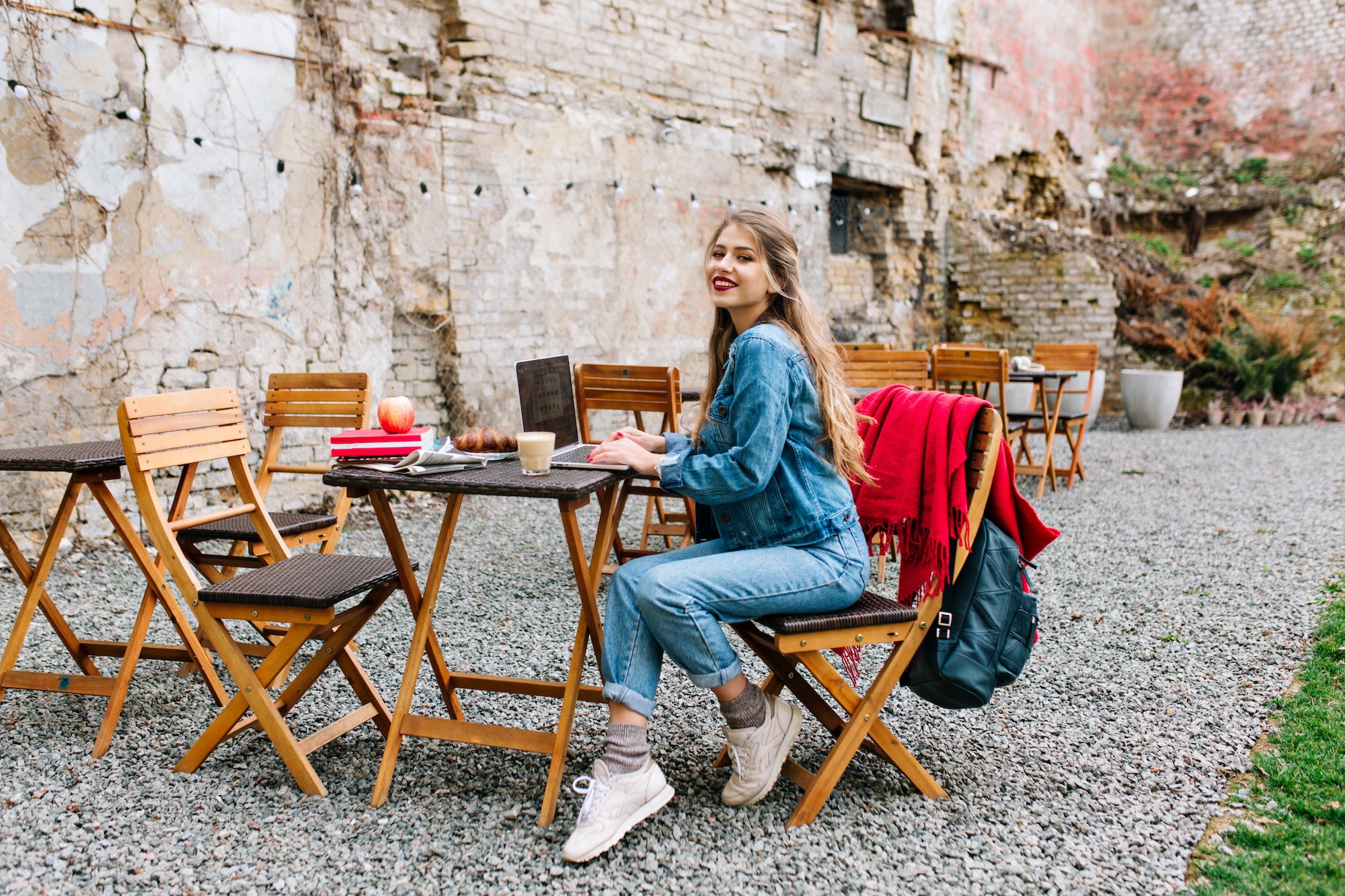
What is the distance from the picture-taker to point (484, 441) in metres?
2.65

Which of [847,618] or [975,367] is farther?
[975,367]

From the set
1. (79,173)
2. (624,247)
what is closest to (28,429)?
(79,173)

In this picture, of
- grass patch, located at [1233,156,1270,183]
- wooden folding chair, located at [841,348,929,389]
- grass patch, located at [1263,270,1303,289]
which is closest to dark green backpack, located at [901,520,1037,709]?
wooden folding chair, located at [841,348,929,389]

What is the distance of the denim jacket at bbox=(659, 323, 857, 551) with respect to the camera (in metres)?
2.21

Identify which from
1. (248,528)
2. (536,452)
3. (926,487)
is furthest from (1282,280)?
(248,528)

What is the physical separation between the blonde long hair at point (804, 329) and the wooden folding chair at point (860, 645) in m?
0.29

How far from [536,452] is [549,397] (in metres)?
0.33

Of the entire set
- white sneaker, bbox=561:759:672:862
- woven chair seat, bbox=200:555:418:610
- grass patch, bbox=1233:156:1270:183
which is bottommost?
white sneaker, bbox=561:759:672:862

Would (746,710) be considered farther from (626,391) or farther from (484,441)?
(626,391)

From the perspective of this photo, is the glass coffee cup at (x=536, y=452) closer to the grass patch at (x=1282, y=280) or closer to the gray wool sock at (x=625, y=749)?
the gray wool sock at (x=625, y=749)

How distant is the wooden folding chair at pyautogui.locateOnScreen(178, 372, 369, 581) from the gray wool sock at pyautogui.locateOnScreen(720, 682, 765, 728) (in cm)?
181

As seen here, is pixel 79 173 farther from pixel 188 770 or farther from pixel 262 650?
pixel 188 770

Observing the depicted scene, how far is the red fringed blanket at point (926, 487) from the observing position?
226 cm

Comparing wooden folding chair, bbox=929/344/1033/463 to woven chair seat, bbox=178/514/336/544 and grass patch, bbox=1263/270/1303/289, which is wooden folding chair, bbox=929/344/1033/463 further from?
grass patch, bbox=1263/270/1303/289
